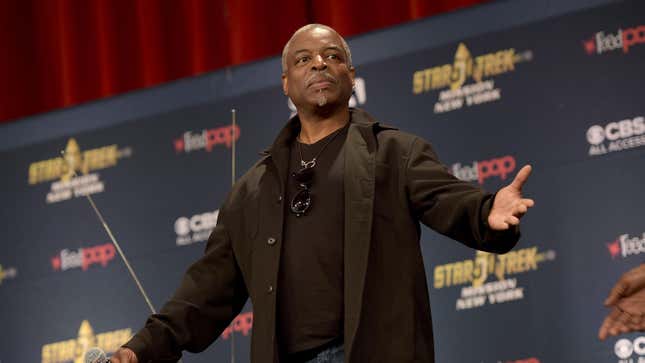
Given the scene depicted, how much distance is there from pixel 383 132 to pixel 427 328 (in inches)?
19.5

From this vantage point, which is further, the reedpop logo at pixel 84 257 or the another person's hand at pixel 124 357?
the reedpop logo at pixel 84 257

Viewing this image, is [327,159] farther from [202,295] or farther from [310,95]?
[202,295]

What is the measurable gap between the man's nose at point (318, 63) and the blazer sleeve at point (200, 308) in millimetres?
423

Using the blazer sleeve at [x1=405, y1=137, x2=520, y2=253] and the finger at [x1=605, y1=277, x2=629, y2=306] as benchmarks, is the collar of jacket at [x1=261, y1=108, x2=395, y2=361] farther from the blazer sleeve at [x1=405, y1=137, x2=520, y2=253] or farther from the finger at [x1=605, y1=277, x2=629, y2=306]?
the finger at [x1=605, y1=277, x2=629, y2=306]

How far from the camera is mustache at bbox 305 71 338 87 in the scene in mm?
2984

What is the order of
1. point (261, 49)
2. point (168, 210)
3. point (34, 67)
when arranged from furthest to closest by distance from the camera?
point (34, 67) → point (261, 49) → point (168, 210)

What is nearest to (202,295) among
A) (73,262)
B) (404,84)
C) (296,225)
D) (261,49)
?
(296,225)

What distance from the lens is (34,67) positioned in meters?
5.56

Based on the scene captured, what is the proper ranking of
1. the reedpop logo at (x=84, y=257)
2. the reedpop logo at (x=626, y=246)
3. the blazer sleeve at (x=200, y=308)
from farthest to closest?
the reedpop logo at (x=84, y=257), the reedpop logo at (x=626, y=246), the blazer sleeve at (x=200, y=308)

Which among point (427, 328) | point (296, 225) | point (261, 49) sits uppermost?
point (261, 49)

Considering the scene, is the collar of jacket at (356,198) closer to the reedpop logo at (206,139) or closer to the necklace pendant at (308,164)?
the necklace pendant at (308,164)

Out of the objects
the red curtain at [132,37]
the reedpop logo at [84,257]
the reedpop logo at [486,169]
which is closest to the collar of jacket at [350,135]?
the reedpop logo at [486,169]

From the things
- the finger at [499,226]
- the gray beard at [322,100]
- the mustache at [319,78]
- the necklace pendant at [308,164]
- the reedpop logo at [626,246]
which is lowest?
the reedpop logo at [626,246]

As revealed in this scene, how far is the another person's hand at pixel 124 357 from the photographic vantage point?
9.31ft
